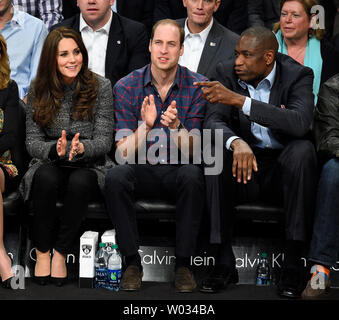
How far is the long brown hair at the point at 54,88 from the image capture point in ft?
12.6

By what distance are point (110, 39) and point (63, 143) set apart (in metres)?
1.22

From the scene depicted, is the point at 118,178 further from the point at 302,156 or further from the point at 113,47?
the point at 113,47

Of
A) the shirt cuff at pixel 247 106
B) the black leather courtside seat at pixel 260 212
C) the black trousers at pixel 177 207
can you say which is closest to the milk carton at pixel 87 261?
the black trousers at pixel 177 207

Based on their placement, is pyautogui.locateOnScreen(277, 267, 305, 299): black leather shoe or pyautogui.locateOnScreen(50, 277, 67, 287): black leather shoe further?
pyautogui.locateOnScreen(50, 277, 67, 287): black leather shoe

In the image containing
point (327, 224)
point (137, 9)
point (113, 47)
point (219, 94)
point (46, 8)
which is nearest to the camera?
point (327, 224)

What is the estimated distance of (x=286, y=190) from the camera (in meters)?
3.52

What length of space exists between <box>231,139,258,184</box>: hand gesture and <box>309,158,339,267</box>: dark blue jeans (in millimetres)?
375

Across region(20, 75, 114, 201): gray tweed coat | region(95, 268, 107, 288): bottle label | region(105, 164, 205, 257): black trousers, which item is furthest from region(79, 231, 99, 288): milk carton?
region(20, 75, 114, 201): gray tweed coat

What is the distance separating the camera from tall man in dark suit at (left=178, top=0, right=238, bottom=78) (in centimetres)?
454

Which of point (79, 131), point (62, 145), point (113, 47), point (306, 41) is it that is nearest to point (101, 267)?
point (62, 145)

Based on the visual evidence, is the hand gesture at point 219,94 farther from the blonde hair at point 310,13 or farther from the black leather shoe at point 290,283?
the blonde hair at point 310,13

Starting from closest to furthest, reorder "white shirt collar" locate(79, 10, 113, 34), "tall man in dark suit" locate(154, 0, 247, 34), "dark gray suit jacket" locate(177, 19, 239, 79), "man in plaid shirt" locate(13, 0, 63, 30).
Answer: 1. "dark gray suit jacket" locate(177, 19, 239, 79)
2. "white shirt collar" locate(79, 10, 113, 34)
3. "man in plaid shirt" locate(13, 0, 63, 30)
4. "tall man in dark suit" locate(154, 0, 247, 34)

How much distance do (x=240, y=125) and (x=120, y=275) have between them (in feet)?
3.50

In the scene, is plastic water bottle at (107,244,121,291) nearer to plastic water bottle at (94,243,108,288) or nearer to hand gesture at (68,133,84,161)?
plastic water bottle at (94,243,108,288)
